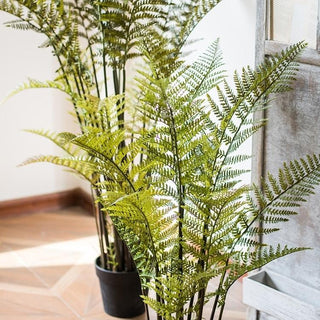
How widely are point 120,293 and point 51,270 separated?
0.58 metres

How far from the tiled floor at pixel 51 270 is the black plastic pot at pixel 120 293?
0.04 meters

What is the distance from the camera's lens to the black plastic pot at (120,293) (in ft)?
8.46

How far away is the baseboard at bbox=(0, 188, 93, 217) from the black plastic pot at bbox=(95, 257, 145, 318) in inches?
43.8

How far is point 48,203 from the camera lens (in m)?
3.80

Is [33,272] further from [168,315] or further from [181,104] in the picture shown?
[181,104]

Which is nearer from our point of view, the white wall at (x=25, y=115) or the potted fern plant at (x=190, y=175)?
the potted fern plant at (x=190, y=175)

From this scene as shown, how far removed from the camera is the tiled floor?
2.73 metres

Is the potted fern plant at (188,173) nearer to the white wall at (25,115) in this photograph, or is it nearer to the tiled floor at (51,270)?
the tiled floor at (51,270)

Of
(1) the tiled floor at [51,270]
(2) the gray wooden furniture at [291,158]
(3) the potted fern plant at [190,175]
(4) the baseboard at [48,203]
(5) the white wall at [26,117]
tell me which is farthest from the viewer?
(4) the baseboard at [48,203]

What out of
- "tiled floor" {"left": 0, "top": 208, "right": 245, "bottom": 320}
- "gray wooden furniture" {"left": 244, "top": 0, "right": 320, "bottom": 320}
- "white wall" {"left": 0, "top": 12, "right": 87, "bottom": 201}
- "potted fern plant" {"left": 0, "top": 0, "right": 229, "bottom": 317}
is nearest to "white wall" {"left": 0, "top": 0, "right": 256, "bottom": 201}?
"white wall" {"left": 0, "top": 12, "right": 87, "bottom": 201}

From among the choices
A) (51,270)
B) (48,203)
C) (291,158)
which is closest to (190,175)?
(291,158)

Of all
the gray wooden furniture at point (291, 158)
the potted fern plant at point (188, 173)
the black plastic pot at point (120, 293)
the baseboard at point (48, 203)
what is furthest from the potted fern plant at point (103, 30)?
the baseboard at point (48, 203)

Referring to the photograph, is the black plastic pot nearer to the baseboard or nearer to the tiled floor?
the tiled floor

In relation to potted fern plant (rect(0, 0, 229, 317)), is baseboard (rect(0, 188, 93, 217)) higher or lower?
lower
